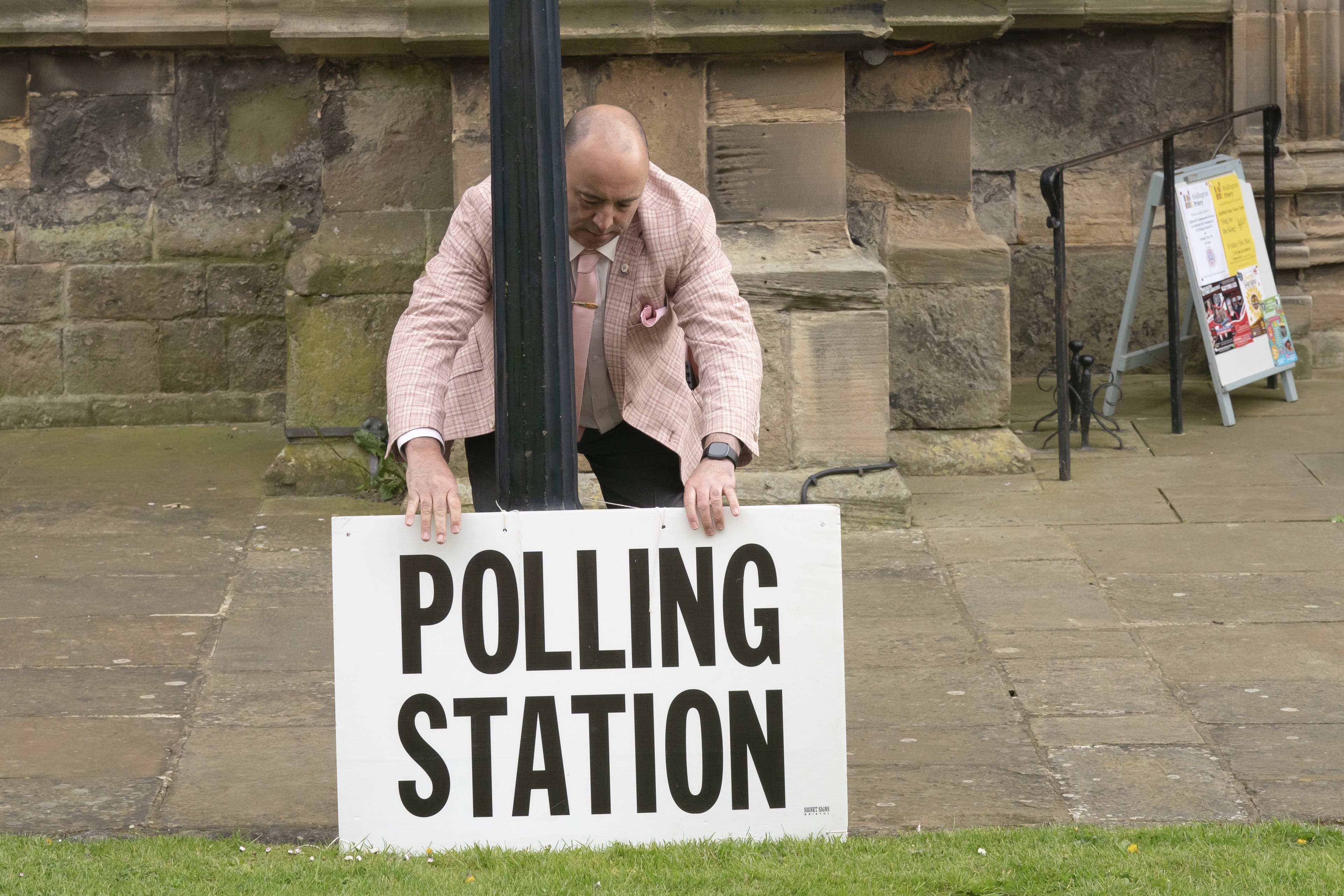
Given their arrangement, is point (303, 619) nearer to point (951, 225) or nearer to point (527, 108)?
point (527, 108)

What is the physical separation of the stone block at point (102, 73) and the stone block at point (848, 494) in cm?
373

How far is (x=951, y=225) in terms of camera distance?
6.86 m

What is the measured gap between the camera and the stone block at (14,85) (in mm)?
7922

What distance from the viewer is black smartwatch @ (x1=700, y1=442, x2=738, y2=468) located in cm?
323

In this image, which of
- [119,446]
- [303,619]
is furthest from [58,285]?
[303,619]

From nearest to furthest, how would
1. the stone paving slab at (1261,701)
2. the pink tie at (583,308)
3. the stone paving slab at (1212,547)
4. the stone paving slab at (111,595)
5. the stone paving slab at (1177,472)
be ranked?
the pink tie at (583,308) → the stone paving slab at (1261,701) → the stone paving slab at (111,595) → the stone paving slab at (1212,547) → the stone paving slab at (1177,472)

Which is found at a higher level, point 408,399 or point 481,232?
point 481,232

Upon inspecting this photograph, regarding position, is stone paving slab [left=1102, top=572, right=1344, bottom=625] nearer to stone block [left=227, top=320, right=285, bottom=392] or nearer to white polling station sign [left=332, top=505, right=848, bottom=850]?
white polling station sign [left=332, top=505, right=848, bottom=850]

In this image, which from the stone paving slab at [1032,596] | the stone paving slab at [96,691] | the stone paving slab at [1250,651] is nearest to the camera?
the stone paving slab at [96,691]

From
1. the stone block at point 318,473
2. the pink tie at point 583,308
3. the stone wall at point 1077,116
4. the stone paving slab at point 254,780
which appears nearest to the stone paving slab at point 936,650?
the stone paving slab at point 254,780

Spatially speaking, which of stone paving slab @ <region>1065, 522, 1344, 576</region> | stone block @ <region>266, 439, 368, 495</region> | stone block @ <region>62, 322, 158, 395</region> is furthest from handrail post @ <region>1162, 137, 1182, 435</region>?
stone block @ <region>62, 322, 158, 395</region>

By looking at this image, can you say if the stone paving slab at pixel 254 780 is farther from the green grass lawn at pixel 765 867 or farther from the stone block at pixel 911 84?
the stone block at pixel 911 84

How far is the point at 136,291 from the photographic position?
805 cm

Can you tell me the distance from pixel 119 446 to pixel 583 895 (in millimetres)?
5202
